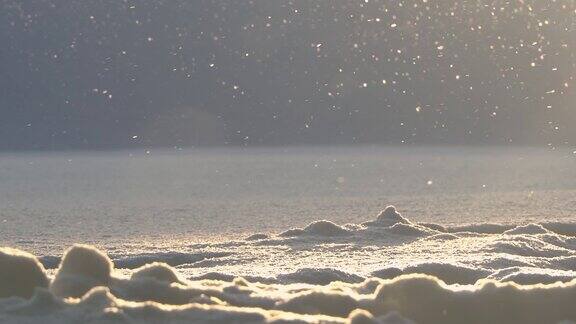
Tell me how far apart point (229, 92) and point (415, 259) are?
5776 cm

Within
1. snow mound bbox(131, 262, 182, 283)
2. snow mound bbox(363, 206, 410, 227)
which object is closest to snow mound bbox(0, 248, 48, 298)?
snow mound bbox(131, 262, 182, 283)

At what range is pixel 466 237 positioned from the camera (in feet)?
41.0

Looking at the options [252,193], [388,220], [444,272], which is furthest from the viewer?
[252,193]

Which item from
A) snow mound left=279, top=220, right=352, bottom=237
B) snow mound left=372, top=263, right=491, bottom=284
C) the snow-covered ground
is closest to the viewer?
the snow-covered ground

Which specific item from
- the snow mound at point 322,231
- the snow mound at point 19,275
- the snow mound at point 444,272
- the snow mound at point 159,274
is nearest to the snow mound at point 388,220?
the snow mound at point 322,231

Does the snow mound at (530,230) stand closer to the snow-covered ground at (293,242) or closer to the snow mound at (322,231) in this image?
the snow-covered ground at (293,242)

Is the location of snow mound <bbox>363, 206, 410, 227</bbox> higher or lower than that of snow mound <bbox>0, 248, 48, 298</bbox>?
lower

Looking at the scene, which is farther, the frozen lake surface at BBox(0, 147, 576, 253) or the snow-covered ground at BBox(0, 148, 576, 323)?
the frozen lake surface at BBox(0, 147, 576, 253)

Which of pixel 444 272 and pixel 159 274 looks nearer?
pixel 159 274

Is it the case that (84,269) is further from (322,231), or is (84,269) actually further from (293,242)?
(322,231)

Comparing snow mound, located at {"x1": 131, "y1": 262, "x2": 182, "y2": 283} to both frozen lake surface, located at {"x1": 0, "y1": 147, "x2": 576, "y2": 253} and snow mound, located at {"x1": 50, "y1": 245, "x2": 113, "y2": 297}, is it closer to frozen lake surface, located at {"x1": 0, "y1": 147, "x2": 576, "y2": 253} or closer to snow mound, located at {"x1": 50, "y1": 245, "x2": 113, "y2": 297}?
snow mound, located at {"x1": 50, "y1": 245, "x2": 113, "y2": 297}

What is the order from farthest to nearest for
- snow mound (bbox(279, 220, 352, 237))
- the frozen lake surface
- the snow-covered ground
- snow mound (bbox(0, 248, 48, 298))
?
1. the frozen lake surface
2. snow mound (bbox(279, 220, 352, 237))
3. snow mound (bbox(0, 248, 48, 298))
4. the snow-covered ground

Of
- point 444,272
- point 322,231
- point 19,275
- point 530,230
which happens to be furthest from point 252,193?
point 19,275

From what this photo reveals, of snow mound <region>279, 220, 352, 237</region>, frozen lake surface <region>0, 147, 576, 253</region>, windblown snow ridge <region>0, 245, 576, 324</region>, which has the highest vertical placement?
A: windblown snow ridge <region>0, 245, 576, 324</region>
